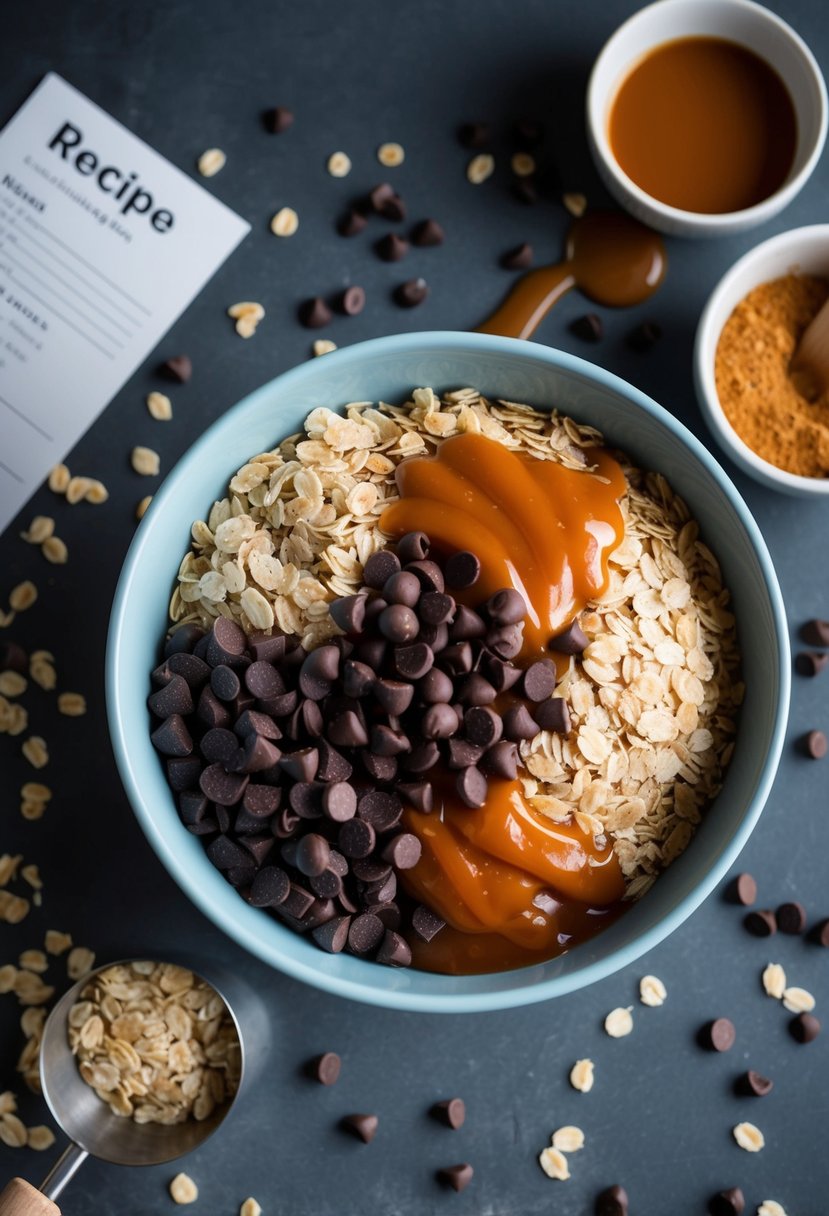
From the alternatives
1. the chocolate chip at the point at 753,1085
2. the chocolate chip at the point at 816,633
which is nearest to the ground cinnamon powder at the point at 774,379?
the chocolate chip at the point at 816,633

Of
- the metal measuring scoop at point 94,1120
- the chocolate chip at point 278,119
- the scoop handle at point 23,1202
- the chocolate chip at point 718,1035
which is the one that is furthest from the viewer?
the chocolate chip at point 278,119

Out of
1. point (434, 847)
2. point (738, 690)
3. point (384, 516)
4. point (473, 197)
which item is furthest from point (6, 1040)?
point (473, 197)

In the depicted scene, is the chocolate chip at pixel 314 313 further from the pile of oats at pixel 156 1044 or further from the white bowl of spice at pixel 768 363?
the pile of oats at pixel 156 1044

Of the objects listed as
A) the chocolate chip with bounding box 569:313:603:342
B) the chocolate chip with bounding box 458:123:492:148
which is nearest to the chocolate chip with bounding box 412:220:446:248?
the chocolate chip with bounding box 458:123:492:148

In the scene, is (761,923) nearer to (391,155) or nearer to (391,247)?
(391,247)

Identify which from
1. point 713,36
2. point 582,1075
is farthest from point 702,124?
point 582,1075

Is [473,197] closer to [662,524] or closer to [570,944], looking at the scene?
[662,524]

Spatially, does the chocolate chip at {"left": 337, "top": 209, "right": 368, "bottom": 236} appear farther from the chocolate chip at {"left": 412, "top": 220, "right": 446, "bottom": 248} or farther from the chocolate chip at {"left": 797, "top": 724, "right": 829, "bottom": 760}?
the chocolate chip at {"left": 797, "top": 724, "right": 829, "bottom": 760}
